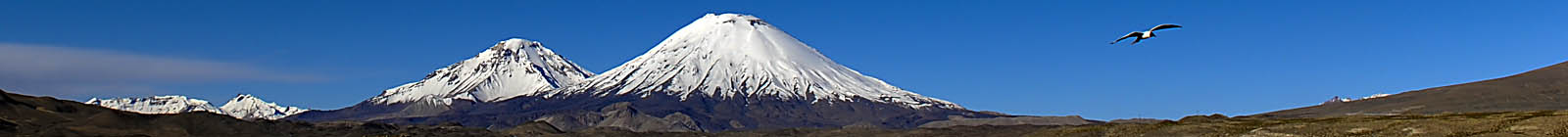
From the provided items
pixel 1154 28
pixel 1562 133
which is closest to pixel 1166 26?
pixel 1154 28

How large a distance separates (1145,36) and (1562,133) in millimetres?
110434

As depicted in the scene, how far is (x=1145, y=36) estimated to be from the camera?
354ft

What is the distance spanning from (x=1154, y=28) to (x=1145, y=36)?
3839 mm

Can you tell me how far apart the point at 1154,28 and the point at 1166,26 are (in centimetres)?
190

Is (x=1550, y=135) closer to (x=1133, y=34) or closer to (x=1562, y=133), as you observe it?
(x=1562, y=133)

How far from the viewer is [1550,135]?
19962 centimetres

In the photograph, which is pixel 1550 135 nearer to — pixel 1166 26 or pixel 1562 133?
pixel 1562 133

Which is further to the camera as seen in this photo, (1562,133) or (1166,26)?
(1562,133)

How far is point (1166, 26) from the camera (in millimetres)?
102062

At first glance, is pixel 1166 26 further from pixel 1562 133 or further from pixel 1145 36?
pixel 1562 133

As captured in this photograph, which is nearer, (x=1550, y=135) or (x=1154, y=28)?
(x=1154, y=28)

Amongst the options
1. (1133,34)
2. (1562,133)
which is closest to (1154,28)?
(1133,34)

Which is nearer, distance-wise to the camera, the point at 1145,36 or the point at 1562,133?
the point at 1145,36

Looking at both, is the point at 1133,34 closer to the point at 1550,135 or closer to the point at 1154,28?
the point at 1154,28
